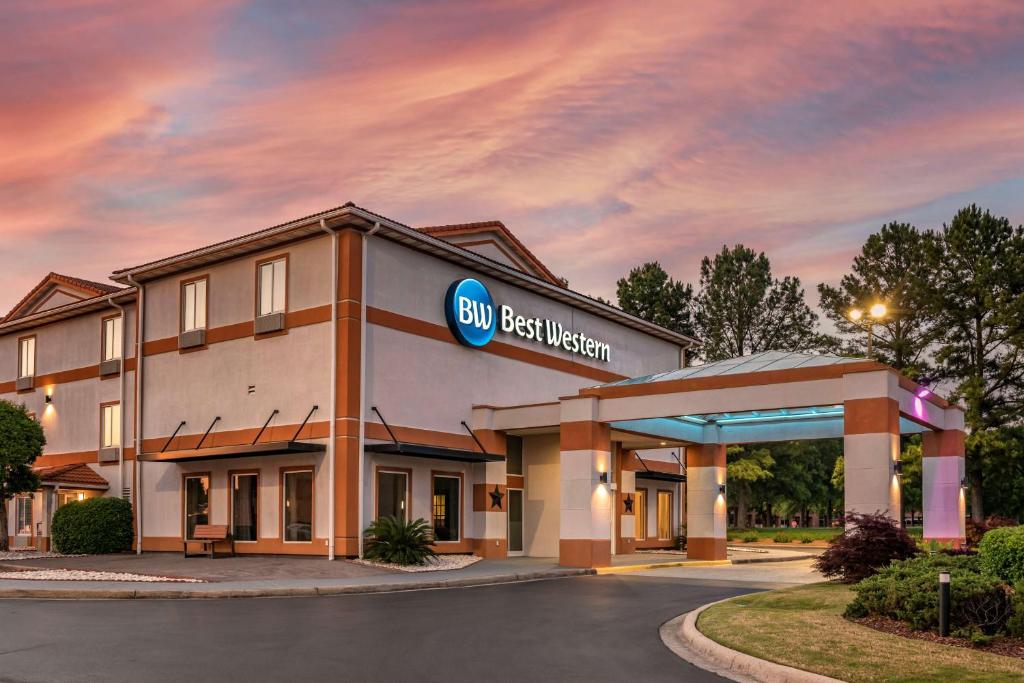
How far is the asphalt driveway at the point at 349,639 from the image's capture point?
10945 mm

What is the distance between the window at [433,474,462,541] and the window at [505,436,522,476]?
2.51 m

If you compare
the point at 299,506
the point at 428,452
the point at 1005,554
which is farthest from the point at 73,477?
the point at 1005,554

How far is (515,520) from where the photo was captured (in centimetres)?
3506

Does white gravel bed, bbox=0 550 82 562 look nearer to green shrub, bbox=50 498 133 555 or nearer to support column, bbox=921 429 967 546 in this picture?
green shrub, bbox=50 498 133 555

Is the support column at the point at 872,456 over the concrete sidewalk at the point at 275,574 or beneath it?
over

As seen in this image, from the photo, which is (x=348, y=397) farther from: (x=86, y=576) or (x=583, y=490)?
(x=86, y=576)

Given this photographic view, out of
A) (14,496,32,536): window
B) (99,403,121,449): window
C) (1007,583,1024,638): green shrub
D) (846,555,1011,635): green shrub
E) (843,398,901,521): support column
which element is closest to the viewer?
(1007,583,1024,638): green shrub

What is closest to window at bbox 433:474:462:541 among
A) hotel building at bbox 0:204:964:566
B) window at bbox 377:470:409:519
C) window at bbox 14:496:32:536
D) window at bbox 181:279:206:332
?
hotel building at bbox 0:204:964:566

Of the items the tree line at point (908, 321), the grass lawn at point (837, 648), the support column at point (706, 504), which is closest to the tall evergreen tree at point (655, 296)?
the tree line at point (908, 321)

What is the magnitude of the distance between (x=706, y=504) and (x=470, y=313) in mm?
10550

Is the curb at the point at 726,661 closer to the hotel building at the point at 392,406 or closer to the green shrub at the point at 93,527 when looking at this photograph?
the hotel building at the point at 392,406

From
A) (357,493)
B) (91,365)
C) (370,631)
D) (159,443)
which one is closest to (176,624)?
(370,631)

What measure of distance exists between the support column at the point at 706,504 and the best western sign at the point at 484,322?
620 centimetres

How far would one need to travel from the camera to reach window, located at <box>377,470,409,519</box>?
96.3 ft
